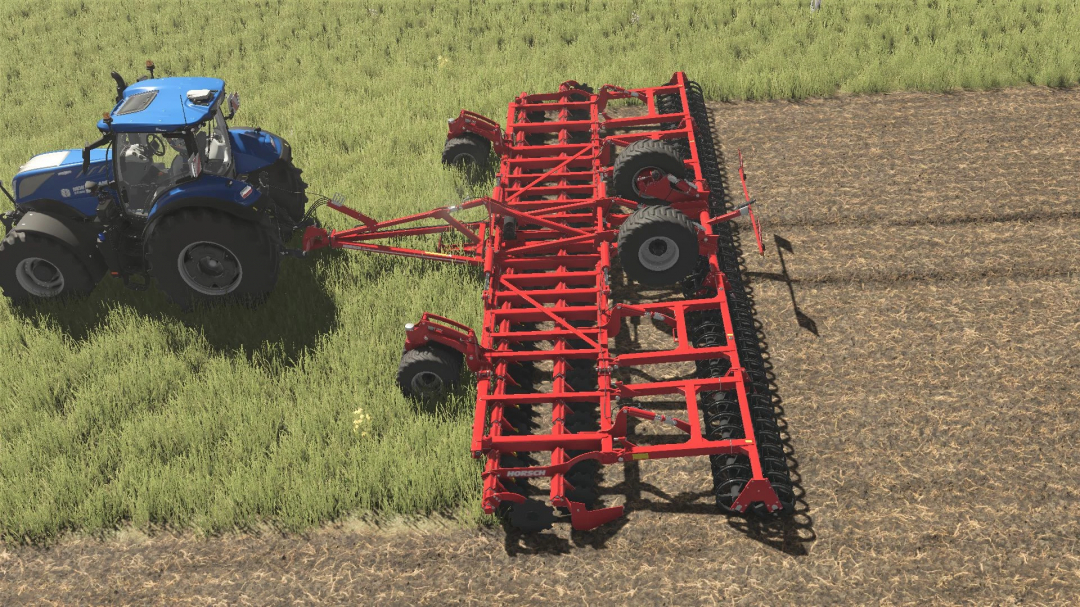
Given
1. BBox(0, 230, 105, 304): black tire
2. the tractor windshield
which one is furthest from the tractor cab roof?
BBox(0, 230, 105, 304): black tire

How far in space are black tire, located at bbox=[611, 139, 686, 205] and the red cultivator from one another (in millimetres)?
16

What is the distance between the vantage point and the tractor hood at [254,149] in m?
9.46

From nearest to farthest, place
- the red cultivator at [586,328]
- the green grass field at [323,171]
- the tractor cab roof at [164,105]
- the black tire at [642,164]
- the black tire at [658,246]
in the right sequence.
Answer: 1. the red cultivator at [586,328]
2. the green grass field at [323,171]
3. the tractor cab roof at [164,105]
4. the black tire at [658,246]
5. the black tire at [642,164]

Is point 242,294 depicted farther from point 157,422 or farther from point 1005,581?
point 1005,581

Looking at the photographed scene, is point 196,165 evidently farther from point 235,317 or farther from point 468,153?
→ point 468,153

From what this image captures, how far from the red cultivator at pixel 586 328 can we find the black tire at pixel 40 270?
2.29m

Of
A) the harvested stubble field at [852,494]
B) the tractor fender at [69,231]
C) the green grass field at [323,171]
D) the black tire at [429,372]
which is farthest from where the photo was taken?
the tractor fender at [69,231]

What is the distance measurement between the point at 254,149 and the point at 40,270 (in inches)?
96.4

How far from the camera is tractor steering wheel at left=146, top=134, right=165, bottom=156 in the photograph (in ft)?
28.5

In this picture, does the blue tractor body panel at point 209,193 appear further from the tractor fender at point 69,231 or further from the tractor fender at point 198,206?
the tractor fender at point 69,231

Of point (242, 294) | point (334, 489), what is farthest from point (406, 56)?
point (334, 489)

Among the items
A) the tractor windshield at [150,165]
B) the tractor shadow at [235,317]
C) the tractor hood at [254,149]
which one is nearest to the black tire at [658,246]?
the tractor shadow at [235,317]

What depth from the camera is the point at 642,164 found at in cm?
→ 1014

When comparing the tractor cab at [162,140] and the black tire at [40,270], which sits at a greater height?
the tractor cab at [162,140]
